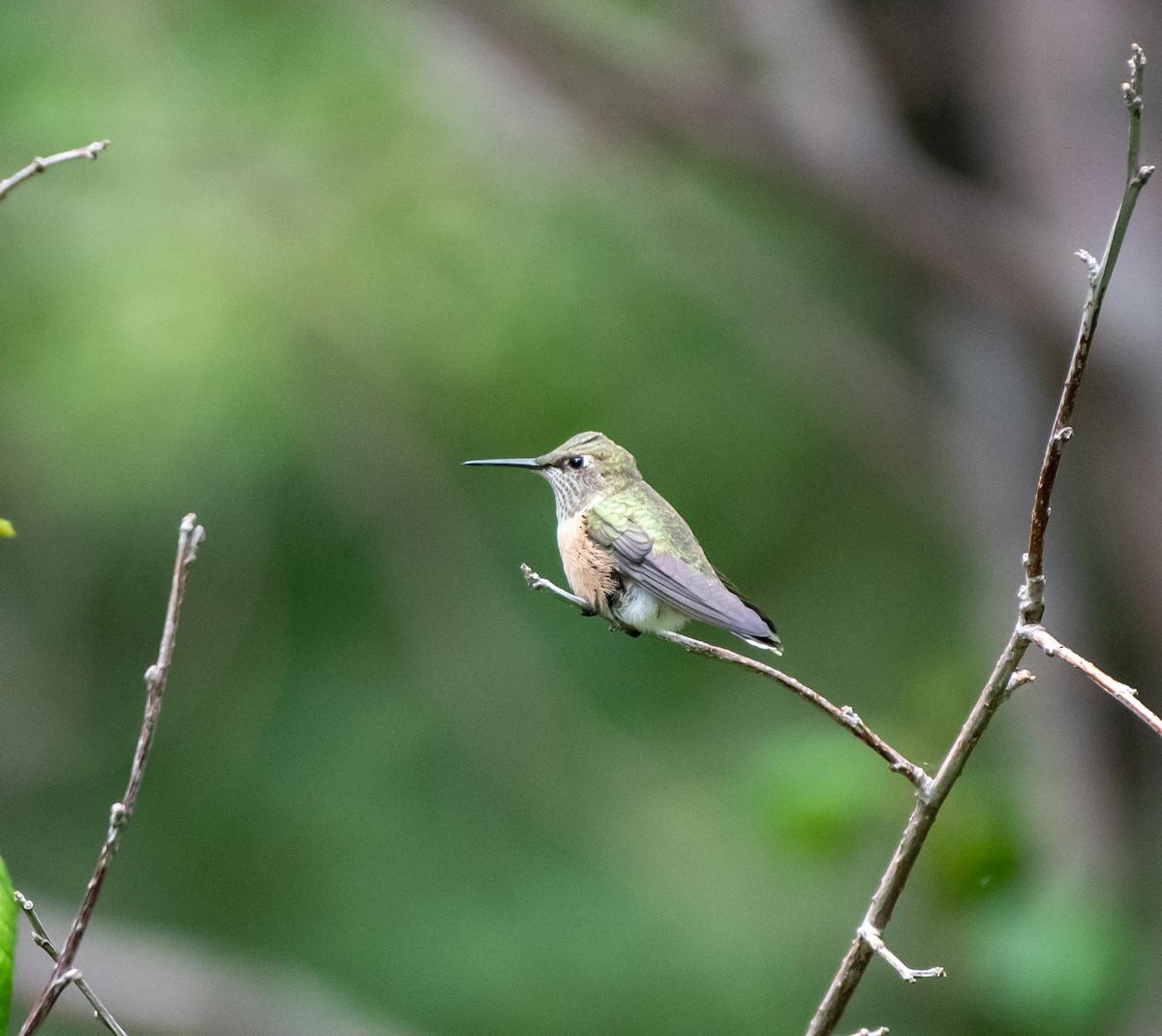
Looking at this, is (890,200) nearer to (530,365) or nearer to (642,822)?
(530,365)

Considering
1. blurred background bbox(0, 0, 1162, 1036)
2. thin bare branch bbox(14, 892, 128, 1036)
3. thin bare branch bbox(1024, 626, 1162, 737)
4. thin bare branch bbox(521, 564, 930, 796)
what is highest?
blurred background bbox(0, 0, 1162, 1036)

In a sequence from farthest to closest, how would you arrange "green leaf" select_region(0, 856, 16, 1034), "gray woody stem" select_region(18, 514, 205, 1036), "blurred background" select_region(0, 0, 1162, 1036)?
"blurred background" select_region(0, 0, 1162, 1036)
"gray woody stem" select_region(18, 514, 205, 1036)
"green leaf" select_region(0, 856, 16, 1034)

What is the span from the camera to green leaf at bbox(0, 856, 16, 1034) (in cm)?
150

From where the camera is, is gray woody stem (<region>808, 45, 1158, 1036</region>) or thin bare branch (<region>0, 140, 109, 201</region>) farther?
thin bare branch (<region>0, 140, 109, 201</region>)

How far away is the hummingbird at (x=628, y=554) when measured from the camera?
1957mm

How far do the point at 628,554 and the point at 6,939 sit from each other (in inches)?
40.6

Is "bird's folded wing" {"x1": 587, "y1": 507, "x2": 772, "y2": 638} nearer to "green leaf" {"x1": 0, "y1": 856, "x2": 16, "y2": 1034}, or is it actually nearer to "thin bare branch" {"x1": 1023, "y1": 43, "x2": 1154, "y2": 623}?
"thin bare branch" {"x1": 1023, "y1": 43, "x2": 1154, "y2": 623}

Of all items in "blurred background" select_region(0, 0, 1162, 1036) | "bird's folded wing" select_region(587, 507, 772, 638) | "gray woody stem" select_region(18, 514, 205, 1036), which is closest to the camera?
"gray woody stem" select_region(18, 514, 205, 1036)

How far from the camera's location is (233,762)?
29.1ft

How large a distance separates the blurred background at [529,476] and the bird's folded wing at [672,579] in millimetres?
4545

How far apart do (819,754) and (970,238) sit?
2.69 m

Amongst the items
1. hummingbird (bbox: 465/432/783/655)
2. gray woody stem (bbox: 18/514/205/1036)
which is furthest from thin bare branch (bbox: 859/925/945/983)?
gray woody stem (bbox: 18/514/205/1036)

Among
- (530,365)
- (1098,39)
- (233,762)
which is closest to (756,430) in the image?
(530,365)

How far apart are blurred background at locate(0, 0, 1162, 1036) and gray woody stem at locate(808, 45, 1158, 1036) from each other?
4.89 metres
